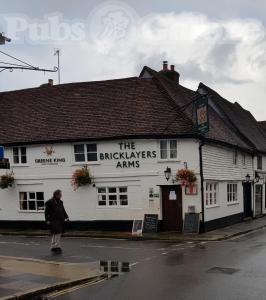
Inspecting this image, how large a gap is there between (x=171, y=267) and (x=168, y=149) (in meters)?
12.3

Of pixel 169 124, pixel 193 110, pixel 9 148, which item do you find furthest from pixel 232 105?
pixel 9 148

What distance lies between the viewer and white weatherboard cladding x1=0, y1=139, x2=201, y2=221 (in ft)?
82.6

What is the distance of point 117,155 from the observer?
25859mm

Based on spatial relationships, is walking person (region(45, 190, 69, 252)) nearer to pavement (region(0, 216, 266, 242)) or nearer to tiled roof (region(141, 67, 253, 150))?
pavement (region(0, 216, 266, 242))

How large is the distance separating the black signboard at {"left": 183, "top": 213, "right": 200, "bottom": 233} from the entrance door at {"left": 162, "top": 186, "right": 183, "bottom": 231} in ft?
1.33

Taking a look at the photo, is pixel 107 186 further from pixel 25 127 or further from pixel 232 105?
pixel 232 105

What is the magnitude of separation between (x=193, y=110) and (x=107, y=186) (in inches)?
236

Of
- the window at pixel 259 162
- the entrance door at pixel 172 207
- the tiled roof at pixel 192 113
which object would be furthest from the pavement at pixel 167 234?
the window at pixel 259 162

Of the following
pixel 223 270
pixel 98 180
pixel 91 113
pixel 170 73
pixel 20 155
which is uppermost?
pixel 170 73

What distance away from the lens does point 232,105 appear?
4144 centimetres

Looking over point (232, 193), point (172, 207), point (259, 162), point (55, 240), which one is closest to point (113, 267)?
point (55, 240)

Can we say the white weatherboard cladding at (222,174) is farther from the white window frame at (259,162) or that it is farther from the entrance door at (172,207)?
the white window frame at (259,162)

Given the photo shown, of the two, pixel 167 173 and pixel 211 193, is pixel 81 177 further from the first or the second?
pixel 211 193

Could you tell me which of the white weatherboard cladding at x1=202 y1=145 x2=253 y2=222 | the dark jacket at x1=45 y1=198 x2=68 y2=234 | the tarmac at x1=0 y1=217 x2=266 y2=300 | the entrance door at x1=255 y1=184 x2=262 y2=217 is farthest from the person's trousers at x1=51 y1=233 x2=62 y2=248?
the entrance door at x1=255 y1=184 x2=262 y2=217
